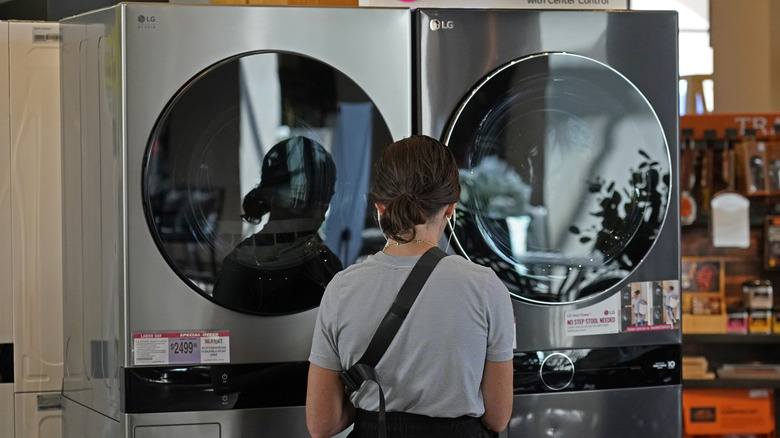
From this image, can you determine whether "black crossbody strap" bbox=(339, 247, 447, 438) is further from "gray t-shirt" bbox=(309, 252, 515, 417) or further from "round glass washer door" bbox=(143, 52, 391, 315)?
"round glass washer door" bbox=(143, 52, 391, 315)

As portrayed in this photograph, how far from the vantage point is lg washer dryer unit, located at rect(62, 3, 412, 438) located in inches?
70.4

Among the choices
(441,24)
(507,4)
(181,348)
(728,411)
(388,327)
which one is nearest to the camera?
(388,327)

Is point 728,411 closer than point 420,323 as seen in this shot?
No

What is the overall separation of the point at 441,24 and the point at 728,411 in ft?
8.83

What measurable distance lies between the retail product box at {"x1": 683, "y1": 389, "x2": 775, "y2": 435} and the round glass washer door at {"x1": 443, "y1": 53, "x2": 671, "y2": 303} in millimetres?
2145

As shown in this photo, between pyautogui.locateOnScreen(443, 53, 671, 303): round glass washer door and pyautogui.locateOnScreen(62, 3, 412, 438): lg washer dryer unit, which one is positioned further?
pyautogui.locateOnScreen(443, 53, 671, 303): round glass washer door

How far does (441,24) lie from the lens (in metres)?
1.91

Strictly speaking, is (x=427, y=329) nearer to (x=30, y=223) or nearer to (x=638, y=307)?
(x=638, y=307)

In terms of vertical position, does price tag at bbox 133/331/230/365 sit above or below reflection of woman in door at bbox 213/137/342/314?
below

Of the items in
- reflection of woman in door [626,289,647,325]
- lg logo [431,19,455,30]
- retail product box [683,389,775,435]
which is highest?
lg logo [431,19,455,30]

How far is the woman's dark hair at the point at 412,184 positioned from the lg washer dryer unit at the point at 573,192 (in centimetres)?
50

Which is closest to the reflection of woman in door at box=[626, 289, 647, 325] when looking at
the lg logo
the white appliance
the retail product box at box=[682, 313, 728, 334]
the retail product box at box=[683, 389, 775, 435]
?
the lg logo

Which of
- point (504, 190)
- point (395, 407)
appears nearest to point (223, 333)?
point (395, 407)

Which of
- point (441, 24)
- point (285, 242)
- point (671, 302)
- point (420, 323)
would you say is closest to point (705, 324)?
point (671, 302)
